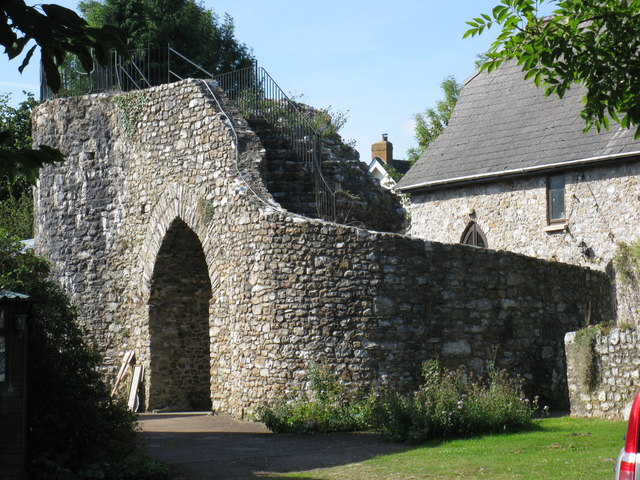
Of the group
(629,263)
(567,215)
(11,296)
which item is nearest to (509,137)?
(567,215)

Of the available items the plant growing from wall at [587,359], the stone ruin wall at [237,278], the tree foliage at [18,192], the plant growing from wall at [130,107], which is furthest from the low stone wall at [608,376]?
the tree foliage at [18,192]

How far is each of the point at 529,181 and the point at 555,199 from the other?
77 centimetres

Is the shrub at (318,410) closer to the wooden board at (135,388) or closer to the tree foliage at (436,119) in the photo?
the wooden board at (135,388)

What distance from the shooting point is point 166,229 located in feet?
60.3

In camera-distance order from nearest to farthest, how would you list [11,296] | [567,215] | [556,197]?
1. [11,296]
2. [567,215]
3. [556,197]

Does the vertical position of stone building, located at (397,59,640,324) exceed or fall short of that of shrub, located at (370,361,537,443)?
it exceeds it

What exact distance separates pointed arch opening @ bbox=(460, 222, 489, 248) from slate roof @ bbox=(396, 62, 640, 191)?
1.14 m

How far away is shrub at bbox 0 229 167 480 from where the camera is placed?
1062 centimetres

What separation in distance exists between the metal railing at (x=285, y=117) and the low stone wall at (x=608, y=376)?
18.1ft

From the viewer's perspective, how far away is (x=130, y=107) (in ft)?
63.9

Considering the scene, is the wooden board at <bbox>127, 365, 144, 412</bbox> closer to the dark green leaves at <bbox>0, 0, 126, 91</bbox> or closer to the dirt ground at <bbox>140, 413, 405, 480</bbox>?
the dirt ground at <bbox>140, 413, 405, 480</bbox>

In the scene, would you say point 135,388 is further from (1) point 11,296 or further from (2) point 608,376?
(2) point 608,376

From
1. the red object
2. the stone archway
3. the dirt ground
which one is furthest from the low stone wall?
the stone archway

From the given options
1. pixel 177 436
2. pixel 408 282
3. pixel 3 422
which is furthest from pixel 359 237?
pixel 3 422
